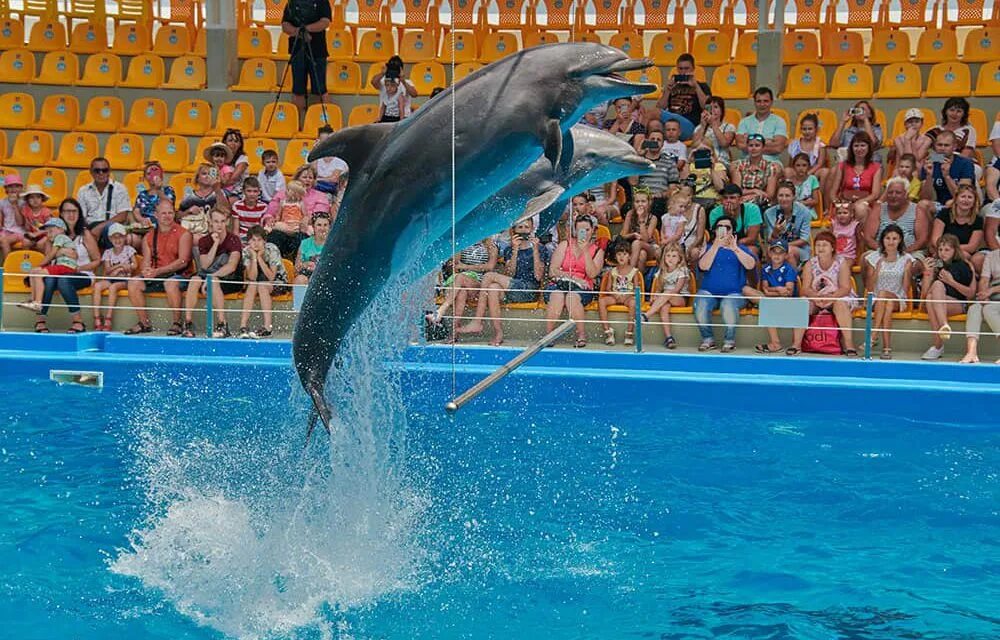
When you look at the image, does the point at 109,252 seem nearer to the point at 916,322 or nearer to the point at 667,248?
the point at 667,248

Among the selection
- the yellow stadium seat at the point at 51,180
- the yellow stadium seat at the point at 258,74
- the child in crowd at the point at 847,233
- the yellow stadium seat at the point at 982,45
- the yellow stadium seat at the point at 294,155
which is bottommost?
the child in crowd at the point at 847,233

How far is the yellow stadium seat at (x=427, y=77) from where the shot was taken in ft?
50.2

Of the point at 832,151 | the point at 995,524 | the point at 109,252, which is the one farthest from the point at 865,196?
the point at 109,252

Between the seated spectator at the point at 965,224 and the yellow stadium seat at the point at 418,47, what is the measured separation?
7.65 meters

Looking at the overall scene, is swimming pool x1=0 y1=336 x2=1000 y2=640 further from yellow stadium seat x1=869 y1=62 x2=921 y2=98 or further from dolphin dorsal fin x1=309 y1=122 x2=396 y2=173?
yellow stadium seat x1=869 y1=62 x2=921 y2=98

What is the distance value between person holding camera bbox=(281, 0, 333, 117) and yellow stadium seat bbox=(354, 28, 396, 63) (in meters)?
0.96

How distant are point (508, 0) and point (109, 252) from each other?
7.17 m

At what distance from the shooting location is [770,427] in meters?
9.34

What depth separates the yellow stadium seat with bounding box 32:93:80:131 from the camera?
50.6 feet

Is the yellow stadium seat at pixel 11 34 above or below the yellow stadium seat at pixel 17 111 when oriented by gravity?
above

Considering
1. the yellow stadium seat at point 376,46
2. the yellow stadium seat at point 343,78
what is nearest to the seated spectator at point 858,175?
the yellow stadium seat at point 343,78

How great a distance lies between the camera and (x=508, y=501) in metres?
7.47

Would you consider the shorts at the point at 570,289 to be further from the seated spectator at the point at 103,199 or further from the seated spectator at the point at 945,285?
the seated spectator at the point at 103,199

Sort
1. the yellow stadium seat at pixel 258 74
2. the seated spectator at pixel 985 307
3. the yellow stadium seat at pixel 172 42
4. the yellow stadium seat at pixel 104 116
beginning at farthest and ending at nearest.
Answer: the yellow stadium seat at pixel 172 42 < the yellow stadium seat at pixel 258 74 < the yellow stadium seat at pixel 104 116 < the seated spectator at pixel 985 307
